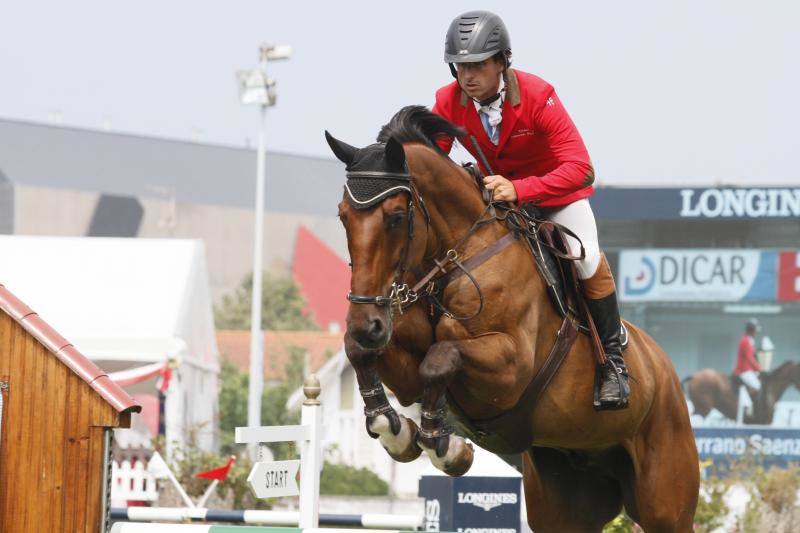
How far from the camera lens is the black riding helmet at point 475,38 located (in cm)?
500

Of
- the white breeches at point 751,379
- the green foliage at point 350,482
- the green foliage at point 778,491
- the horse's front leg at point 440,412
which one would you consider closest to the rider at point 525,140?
the horse's front leg at point 440,412

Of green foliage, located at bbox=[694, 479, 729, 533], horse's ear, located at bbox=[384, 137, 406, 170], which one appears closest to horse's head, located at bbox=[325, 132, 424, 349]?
horse's ear, located at bbox=[384, 137, 406, 170]

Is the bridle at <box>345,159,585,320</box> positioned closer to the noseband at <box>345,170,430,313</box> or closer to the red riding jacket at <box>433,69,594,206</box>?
the noseband at <box>345,170,430,313</box>

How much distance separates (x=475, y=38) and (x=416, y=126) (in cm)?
43

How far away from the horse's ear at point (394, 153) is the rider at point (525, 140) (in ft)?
1.81

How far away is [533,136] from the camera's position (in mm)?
5258

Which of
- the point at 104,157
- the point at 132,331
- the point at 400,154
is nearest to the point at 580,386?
the point at 400,154

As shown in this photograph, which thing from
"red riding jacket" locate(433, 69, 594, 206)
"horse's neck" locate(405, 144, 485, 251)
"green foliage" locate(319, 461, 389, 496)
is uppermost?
"red riding jacket" locate(433, 69, 594, 206)

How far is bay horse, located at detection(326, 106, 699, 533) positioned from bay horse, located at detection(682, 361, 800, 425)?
19.6 metres

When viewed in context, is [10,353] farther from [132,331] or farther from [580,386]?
[132,331]

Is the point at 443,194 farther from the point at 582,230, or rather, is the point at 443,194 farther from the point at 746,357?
the point at 746,357

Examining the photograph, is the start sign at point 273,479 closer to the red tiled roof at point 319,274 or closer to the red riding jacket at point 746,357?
the red riding jacket at point 746,357

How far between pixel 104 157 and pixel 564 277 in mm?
56515

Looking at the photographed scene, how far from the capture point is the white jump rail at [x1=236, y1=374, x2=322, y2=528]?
6.06 m
